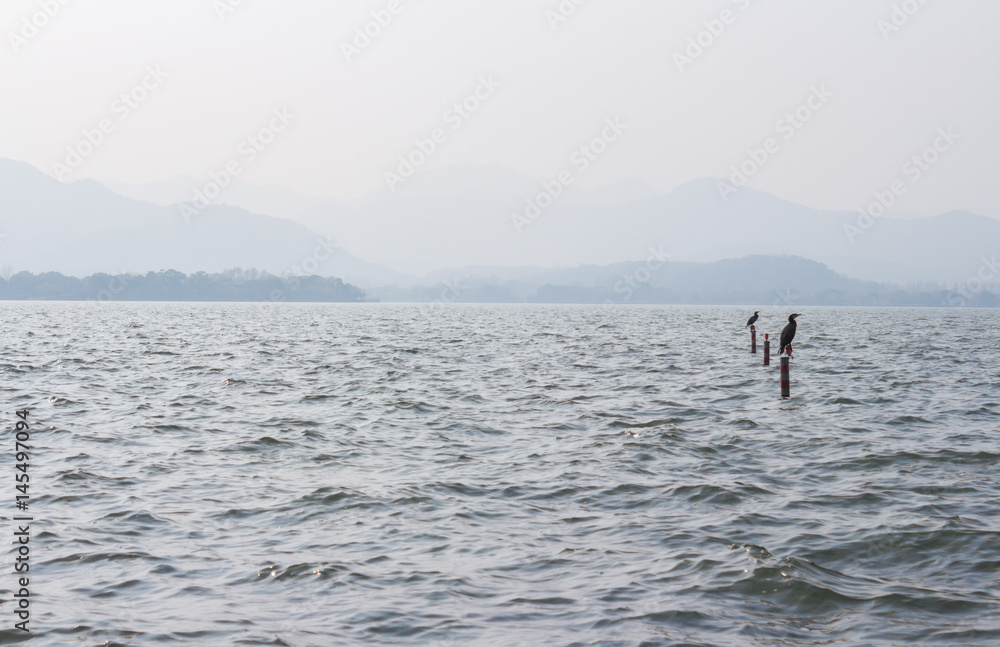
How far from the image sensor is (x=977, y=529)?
35.7ft

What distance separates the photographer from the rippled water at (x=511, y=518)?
8.02 m

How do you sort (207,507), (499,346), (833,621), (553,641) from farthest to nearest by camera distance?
(499,346) < (207,507) < (833,621) < (553,641)

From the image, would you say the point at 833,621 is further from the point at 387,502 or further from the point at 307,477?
the point at 307,477

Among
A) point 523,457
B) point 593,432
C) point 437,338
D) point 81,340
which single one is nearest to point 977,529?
point 523,457

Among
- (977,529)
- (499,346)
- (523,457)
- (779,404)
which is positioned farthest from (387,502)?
(499,346)

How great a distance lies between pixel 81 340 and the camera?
2162 inches

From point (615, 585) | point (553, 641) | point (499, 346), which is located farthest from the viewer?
point (499, 346)

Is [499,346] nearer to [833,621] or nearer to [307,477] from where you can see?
[307,477]

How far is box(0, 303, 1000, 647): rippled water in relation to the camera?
802 cm

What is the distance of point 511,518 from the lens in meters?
11.8

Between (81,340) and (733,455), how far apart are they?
49784 millimetres

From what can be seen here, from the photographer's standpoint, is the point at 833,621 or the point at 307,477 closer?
the point at 833,621

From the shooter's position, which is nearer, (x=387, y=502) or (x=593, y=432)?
(x=387, y=502)

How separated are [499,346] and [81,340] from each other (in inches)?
1067
